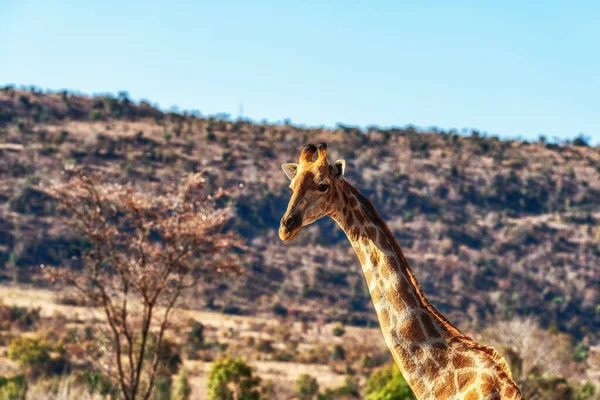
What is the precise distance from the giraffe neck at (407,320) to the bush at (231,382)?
16761 mm

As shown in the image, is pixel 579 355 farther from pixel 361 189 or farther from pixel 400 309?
pixel 400 309

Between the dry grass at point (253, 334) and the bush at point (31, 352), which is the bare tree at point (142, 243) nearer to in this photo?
the bush at point (31, 352)

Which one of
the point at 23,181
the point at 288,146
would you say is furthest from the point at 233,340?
the point at 288,146

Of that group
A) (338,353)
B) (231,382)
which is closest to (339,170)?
(231,382)

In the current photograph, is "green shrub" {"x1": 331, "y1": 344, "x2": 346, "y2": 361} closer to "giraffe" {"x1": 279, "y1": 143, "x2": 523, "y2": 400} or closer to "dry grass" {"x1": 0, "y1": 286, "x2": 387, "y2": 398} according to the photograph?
"dry grass" {"x1": 0, "y1": 286, "x2": 387, "y2": 398}

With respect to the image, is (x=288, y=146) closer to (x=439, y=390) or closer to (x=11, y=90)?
(x=11, y=90)

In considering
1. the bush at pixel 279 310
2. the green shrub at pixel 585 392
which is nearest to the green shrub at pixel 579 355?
the green shrub at pixel 585 392

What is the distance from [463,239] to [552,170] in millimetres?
15785

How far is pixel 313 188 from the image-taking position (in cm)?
558

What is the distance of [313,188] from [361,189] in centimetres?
5992

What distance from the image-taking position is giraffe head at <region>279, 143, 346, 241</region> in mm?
5461

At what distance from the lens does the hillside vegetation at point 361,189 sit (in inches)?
2053

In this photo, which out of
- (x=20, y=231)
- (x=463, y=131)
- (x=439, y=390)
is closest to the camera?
(x=439, y=390)

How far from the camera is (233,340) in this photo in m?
42.2
